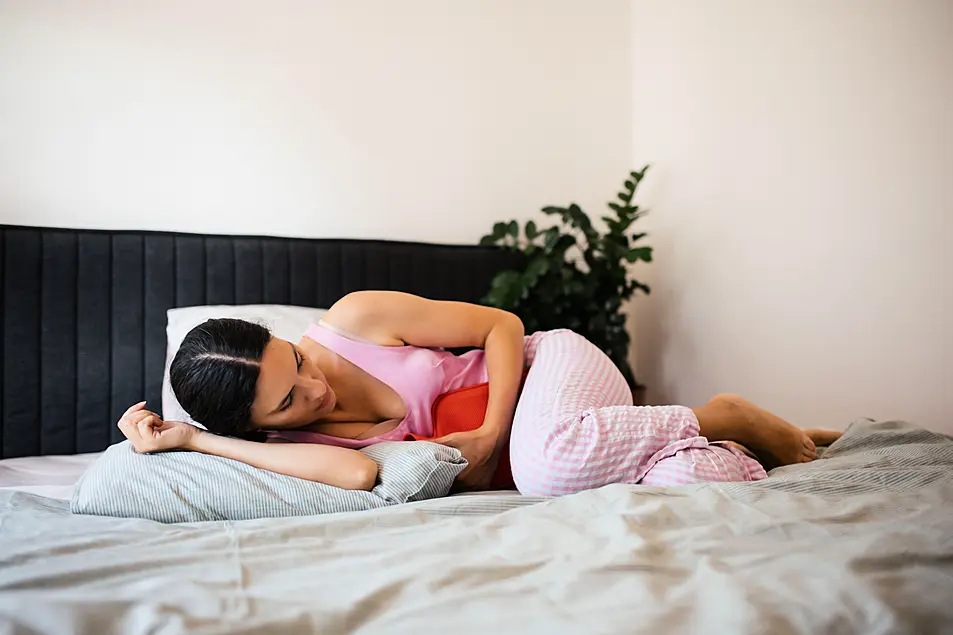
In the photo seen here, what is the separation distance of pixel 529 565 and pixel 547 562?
0.09 feet

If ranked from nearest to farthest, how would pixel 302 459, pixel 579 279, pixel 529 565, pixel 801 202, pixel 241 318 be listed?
1. pixel 529 565
2. pixel 302 459
3. pixel 241 318
4. pixel 801 202
5. pixel 579 279

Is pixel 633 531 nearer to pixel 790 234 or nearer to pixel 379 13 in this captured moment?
pixel 790 234

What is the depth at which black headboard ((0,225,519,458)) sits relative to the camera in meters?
2.07

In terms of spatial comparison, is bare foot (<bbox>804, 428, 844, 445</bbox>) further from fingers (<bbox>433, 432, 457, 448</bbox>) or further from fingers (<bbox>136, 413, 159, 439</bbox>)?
fingers (<bbox>136, 413, 159, 439</bbox>)

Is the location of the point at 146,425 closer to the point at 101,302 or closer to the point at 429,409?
the point at 429,409

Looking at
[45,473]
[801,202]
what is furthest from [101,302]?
[801,202]

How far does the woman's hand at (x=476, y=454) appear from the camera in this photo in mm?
1453

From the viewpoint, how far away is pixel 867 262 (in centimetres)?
220

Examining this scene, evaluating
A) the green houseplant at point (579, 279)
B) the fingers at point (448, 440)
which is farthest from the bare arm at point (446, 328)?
the green houseplant at point (579, 279)

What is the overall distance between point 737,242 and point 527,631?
230cm

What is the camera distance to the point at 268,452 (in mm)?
1325

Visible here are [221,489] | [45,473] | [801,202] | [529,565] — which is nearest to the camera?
[529,565]

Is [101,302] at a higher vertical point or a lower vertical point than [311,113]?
lower

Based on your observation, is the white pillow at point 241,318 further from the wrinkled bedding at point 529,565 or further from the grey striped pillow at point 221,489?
the wrinkled bedding at point 529,565
